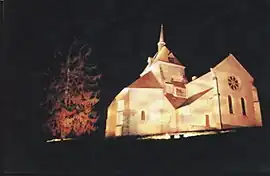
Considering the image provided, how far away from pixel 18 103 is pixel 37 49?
0.48 meters

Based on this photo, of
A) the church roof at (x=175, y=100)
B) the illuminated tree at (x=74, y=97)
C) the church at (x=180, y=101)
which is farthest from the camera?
the illuminated tree at (x=74, y=97)

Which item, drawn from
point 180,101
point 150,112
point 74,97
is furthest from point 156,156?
point 74,97

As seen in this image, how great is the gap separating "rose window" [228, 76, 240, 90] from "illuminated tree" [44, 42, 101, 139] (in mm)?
989

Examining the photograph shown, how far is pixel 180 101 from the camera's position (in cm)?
250

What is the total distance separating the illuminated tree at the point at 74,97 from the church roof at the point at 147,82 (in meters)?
0.33

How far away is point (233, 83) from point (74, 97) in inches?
47.7

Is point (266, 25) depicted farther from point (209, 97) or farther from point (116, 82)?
point (116, 82)

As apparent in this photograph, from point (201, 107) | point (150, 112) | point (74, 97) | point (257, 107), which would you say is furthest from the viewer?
point (74, 97)

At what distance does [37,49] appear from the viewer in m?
3.13

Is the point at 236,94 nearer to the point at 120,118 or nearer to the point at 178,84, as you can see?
the point at 178,84

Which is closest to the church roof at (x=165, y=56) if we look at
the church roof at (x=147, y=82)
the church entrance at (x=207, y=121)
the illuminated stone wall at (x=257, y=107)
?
the church roof at (x=147, y=82)

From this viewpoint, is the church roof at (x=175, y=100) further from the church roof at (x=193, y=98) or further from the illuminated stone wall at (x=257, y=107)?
the illuminated stone wall at (x=257, y=107)

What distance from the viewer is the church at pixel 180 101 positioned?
7.72 feet

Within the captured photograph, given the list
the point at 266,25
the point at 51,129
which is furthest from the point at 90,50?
the point at 266,25
